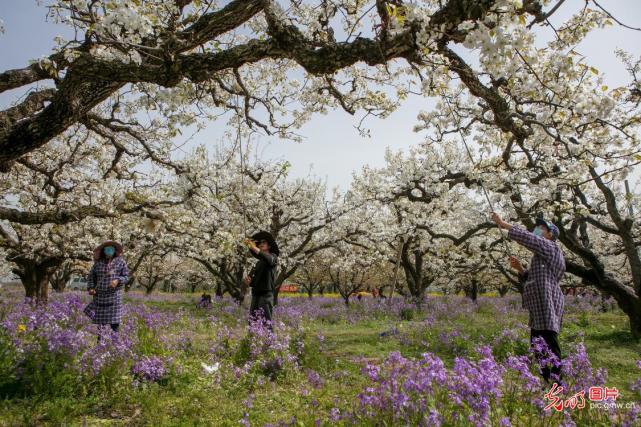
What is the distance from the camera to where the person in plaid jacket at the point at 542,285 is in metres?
5.46

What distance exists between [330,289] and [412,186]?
5292 centimetres

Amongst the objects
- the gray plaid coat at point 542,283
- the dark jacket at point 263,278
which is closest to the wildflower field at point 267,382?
the gray plaid coat at point 542,283

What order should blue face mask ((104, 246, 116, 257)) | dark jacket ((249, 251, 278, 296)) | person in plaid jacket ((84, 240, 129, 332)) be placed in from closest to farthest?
person in plaid jacket ((84, 240, 129, 332))
blue face mask ((104, 246, 116, 257))
dark jacket ((249, 251, 278, 296))

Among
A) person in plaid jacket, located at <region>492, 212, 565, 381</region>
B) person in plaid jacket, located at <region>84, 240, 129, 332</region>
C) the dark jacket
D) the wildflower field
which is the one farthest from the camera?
the dark jacket

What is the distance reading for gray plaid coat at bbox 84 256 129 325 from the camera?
7598 mm

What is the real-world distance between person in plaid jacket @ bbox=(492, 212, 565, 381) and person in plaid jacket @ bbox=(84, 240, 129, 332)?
→ 6.62m

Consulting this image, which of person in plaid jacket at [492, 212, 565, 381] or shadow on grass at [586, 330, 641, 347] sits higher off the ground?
person in plaid jacket at [492, 212, 565, 381]

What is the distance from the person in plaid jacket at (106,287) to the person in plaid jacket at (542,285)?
6616 mm

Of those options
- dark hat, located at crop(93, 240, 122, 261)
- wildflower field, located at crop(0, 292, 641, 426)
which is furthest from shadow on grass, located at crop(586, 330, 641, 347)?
dark hat, located at crop(93, 240, 122, 261)

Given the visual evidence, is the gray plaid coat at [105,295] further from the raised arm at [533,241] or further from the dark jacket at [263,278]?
the raised arm at [533,241]

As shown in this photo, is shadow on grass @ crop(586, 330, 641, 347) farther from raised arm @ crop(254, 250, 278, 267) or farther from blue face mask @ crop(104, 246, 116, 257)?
blue face mask @ crop(104, 246, 116, 257)

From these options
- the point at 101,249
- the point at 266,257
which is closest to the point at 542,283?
the point at 266,257

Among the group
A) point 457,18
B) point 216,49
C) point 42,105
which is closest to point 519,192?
point 457,18

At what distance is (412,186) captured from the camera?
1653 centimetres
